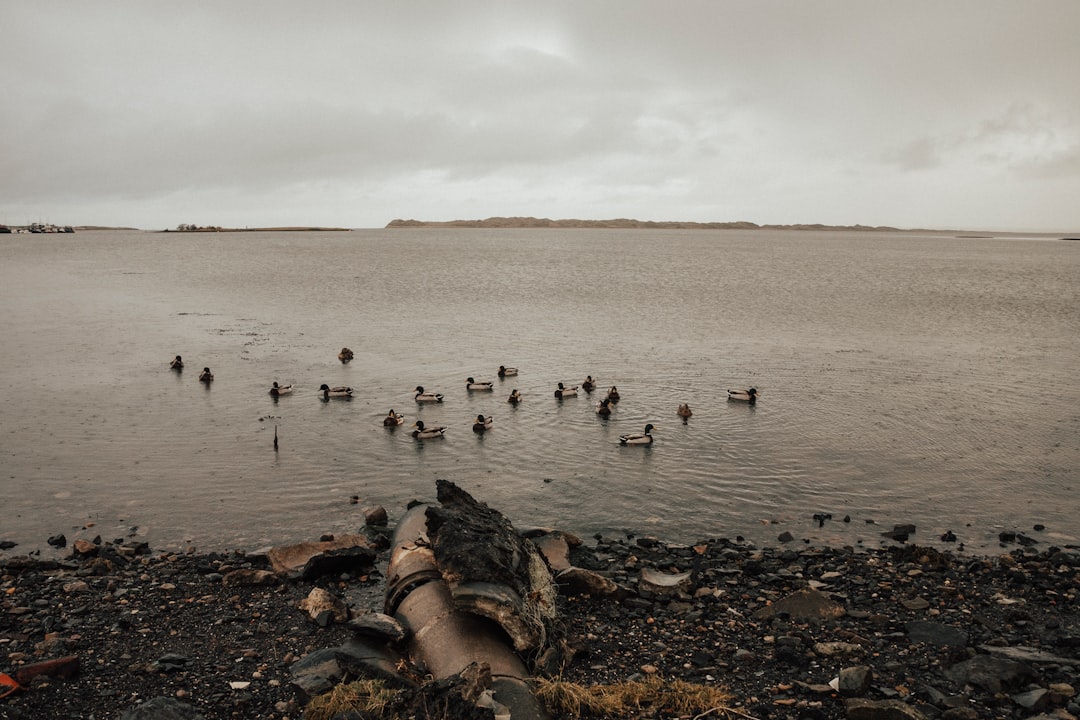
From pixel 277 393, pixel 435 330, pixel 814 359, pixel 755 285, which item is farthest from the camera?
pixel 755 285

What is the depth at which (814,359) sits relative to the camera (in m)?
37.5

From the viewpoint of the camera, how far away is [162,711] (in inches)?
349

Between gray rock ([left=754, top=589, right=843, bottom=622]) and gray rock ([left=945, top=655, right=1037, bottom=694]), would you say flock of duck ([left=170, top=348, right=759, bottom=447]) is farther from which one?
gray rock ([left=945, top=655, right=1037, bottom=694])

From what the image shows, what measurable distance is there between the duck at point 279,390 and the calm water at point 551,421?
1.55 feet

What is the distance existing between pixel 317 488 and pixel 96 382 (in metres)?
18.0

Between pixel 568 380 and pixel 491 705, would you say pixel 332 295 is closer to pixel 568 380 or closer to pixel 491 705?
pixel 568 380

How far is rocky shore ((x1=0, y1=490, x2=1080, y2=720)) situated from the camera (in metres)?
9.47

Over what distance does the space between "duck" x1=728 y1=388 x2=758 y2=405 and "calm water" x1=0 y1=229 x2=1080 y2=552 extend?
65 centimetres

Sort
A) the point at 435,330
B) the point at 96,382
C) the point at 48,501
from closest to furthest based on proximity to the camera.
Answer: the point at 48,501 → the point at 96,382 → the point at 435,330

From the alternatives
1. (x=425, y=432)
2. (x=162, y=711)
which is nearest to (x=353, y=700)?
(x=162, y=711)

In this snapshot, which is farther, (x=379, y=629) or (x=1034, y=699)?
(x=379, y=629)

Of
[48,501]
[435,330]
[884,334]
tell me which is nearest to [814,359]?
[884,334]

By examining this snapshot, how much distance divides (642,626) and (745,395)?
17.8 metres

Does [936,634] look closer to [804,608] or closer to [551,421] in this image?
[804,608]
